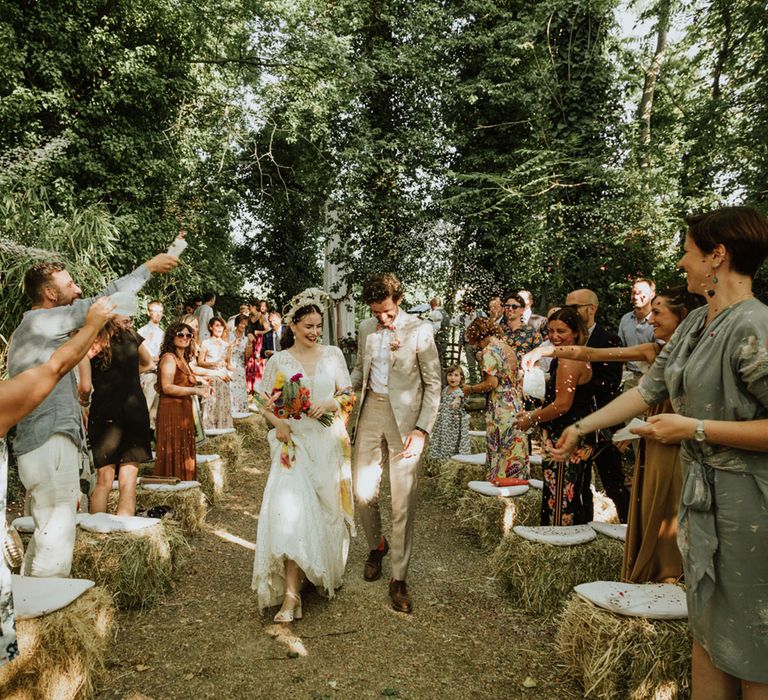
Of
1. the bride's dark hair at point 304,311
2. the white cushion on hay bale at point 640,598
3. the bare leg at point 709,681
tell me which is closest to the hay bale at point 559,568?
the white cushion on hay bale at point 640,598

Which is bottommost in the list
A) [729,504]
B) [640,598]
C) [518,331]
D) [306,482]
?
[640,598]

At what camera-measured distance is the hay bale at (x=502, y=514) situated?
539cm

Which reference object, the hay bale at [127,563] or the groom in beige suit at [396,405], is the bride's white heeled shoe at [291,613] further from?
the hay bale at [127,563]

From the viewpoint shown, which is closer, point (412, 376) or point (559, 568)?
point (559, 568)

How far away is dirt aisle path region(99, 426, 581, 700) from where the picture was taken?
3238 millimetres

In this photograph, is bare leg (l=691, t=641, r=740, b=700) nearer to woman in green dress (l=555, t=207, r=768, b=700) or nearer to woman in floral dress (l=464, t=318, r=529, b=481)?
woman in green dress (l=555, t=207, r=768, b=700)

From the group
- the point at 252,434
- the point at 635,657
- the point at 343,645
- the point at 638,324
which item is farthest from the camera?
the point at 252,434

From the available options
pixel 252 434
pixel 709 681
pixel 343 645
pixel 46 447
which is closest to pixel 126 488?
pixel 46 447

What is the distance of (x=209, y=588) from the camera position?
4.59m

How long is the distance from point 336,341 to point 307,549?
1657cm

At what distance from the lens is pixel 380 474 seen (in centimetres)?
445

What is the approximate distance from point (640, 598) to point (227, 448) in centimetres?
637

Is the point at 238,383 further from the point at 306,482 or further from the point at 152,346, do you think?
the point at 306,482

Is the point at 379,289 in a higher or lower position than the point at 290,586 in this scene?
higher
